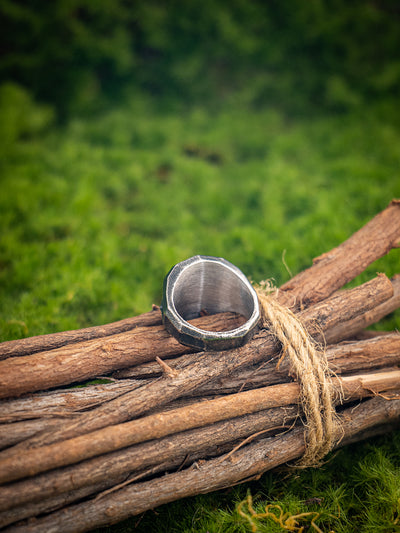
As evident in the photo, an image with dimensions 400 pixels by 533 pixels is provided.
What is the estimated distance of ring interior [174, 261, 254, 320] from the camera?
2.87 m

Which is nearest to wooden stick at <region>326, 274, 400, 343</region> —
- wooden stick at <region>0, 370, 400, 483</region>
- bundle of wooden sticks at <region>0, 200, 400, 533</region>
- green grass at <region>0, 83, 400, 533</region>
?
bundle of wooden sticks at <region>0, 200, 400, 533</region>

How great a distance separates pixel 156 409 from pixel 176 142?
4.65m

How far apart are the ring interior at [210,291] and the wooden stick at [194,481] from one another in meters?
0.90

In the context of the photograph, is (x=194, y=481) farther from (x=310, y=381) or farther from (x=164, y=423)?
(x=310, y=381)

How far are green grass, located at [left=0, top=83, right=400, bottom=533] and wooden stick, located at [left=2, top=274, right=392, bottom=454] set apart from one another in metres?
0.73

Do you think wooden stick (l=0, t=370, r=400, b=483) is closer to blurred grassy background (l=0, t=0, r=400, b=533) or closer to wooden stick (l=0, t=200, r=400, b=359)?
wooden stick (l=0, t=200, r=400, b=359)

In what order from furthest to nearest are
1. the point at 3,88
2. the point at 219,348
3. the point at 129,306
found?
the point at 3,88, the point at 129,306, the point at 219,348

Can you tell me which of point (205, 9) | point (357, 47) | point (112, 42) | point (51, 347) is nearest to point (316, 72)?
point (357, 47)

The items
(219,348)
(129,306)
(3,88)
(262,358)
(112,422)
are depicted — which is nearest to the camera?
(112,422)

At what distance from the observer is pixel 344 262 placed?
328 centimetres

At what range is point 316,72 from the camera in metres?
6.74

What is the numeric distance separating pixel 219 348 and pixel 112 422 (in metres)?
0.76

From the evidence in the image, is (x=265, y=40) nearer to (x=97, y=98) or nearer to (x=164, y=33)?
(x=164, y=33)

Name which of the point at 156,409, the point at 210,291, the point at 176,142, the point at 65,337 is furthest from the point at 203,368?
the point at 176,142
